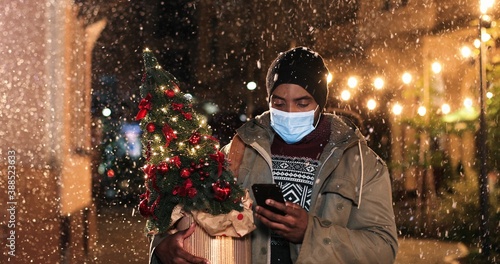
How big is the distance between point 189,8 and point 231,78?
5.39 meters

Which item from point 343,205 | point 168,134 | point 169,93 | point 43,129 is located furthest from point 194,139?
point 43,129

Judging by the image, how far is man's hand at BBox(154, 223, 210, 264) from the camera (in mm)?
2971

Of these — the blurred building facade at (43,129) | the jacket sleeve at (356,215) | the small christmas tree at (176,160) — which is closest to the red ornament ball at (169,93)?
the small christmas tree at (176,160)

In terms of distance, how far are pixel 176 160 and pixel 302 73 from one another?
0.63 m

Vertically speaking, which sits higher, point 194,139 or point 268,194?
point 194,139

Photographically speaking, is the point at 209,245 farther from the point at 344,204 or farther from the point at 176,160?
the point at 344,204

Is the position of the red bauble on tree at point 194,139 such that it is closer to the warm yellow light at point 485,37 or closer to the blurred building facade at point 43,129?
the blurred building facade at point 43,129

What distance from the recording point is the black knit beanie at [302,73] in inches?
132

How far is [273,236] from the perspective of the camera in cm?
332

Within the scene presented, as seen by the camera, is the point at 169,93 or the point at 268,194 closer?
the point at 268,194

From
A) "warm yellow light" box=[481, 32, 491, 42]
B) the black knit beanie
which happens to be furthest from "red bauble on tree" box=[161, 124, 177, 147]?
"warm yellow light" box=[481, 32, 491, 42]

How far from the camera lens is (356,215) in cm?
326

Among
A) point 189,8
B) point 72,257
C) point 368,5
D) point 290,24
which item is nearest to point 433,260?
point 72,257

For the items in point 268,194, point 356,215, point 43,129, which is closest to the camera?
point 268,194
